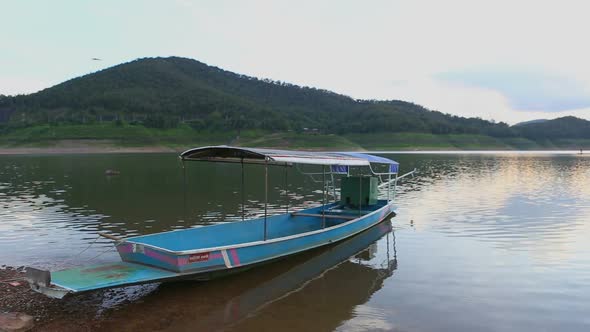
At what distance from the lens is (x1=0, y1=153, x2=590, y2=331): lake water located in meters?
7.92

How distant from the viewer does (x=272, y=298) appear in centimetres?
900

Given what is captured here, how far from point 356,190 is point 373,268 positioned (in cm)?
562

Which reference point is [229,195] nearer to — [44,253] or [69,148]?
[44,253]

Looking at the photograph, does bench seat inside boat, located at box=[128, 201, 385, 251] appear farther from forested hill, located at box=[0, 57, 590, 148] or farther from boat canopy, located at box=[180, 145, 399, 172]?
forested hill, located at box=[0, 57, 590, 148]

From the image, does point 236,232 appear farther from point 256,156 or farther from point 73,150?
point 73,150

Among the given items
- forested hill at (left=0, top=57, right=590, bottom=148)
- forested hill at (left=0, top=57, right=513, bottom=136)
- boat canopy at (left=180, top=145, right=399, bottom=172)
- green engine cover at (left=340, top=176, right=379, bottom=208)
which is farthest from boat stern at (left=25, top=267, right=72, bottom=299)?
forested hill at (left=0, top=57, right=513, bottom=136)

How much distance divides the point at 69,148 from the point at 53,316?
333 ft

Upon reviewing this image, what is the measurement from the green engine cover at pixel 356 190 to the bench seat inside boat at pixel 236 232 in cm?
49

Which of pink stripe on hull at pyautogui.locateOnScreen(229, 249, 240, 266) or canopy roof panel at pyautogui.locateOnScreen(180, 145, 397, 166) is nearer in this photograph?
pink stripe on hull at pyautogui.locateOnScreen(229, 249, 240, 266)

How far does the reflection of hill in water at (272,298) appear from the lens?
7.69m

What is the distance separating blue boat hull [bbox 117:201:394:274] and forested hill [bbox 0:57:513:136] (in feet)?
375

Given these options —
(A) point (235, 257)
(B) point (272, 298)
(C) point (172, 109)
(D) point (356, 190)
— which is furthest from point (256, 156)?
(C) point (172, 109)

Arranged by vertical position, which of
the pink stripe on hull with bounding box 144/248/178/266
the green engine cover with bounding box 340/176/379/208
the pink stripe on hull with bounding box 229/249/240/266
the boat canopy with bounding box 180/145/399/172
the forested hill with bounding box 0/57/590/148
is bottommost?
the pink stripe on hull with bounding box 229/249/240/266

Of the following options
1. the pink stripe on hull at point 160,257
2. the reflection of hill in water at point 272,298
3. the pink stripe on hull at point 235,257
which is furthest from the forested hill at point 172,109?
the pink stripe on hull at point 160,257
